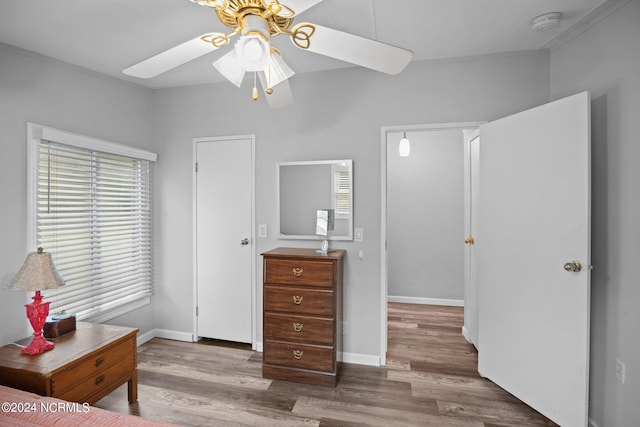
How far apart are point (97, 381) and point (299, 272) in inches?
57.7

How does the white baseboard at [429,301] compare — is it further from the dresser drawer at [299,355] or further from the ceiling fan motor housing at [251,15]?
the ceiling fan motor housing at [251,15]

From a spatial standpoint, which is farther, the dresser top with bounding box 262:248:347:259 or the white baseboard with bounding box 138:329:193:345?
the white baseboard with bounding box 138:329:193:345

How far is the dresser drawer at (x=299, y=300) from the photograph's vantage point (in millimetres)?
2553

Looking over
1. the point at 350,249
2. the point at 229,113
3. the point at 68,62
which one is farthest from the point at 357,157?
the point at 68,62

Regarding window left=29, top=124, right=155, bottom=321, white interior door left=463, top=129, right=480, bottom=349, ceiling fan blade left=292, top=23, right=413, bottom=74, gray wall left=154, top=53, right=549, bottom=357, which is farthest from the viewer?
white interior door left=463, top=129, right=480, bottom=349

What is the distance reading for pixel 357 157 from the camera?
9.59 feet

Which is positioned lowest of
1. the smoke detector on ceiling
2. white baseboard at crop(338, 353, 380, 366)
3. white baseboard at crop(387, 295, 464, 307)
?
white baseboard at crop(338, 353, 380, 366)

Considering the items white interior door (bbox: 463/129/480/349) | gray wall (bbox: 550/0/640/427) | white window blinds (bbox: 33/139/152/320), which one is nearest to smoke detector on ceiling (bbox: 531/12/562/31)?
gray wall (bbox: 550/0/640/427)

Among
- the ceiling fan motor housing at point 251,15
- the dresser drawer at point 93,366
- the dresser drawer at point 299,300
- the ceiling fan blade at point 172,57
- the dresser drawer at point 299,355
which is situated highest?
the ceiling fan motor housing at point 251,15

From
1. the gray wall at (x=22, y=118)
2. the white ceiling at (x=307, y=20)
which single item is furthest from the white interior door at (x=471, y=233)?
the gray wall at (x=22, y=118)

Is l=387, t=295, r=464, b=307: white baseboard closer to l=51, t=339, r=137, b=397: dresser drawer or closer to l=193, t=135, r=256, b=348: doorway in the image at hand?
l=193, t=135, r=256, b=348: doorway

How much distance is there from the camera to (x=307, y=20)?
208 centimetres

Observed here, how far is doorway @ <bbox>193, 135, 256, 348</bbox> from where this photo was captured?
10.5ft

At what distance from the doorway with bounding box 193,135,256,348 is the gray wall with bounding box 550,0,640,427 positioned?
2.62 m
